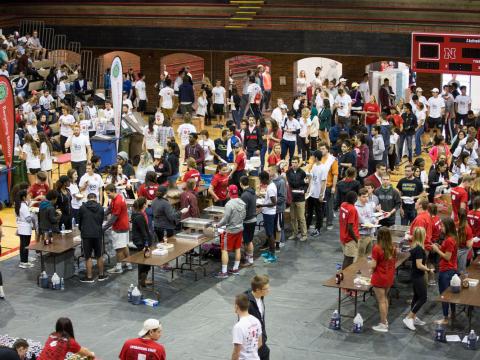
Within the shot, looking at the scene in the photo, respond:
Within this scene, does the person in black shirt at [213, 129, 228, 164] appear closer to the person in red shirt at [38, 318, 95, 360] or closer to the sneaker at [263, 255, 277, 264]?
the sneaker at [263, 255, 277, 264]

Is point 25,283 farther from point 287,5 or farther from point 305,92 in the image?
point 287,5

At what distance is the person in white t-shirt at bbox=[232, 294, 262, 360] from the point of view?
32.9 ft

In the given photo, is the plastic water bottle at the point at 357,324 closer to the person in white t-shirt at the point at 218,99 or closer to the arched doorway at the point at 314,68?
the person in white t-shirt at the point at 218,99

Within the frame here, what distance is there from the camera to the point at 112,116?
2380cm

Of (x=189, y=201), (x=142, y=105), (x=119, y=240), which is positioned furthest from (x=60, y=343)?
(x=142, y=105)

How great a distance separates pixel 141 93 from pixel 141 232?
1652cm

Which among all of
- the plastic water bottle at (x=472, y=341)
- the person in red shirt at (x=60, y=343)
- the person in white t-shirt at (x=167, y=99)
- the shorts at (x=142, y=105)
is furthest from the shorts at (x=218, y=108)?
the person in red shirt at (x=60, y=343)

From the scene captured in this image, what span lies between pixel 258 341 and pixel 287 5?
22.5 meters

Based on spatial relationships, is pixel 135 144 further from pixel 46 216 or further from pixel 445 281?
pixel 445 281

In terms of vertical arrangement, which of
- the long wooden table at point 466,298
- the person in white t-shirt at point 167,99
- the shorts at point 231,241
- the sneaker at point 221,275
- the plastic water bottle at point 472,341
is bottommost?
the plastic water bottle at point 472,341

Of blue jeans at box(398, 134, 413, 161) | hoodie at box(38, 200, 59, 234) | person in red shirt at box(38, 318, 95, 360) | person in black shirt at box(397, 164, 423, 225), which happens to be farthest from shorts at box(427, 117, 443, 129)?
person in red shirt at box(38, 318, 95, 360)

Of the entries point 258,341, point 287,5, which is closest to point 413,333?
point 258,341

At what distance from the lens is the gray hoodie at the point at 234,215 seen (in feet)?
51.8

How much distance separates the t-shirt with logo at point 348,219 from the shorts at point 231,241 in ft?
6.45
